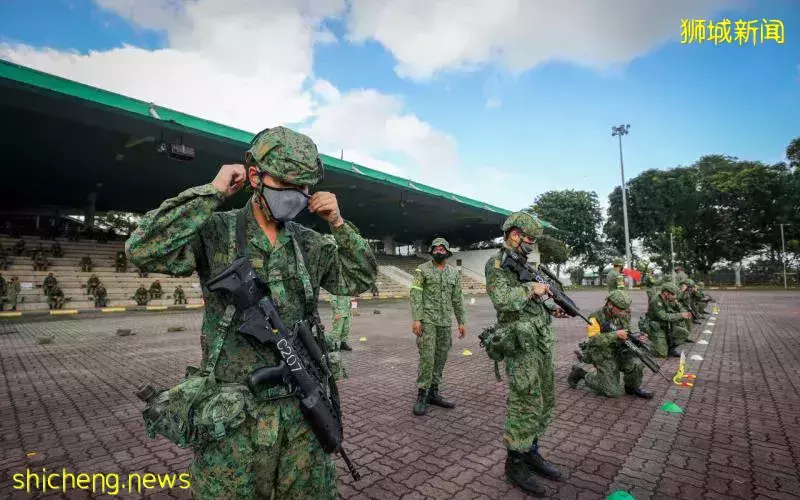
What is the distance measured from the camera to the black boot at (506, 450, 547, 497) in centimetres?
289

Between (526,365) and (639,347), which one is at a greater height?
(526,365)

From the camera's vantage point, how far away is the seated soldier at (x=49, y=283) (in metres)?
15.9

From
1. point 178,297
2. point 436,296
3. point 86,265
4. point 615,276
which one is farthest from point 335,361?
point 86,265

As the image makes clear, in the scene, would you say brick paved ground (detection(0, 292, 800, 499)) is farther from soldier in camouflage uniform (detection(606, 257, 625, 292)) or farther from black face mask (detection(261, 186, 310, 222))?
black face mask (detection(261, 186, 310, 222))

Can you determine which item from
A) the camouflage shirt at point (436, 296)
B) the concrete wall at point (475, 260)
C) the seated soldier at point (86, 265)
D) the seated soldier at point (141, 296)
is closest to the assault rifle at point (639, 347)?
the camouflage shirt at point (436, 296)

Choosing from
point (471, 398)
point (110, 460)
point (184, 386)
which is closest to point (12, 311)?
point (110, 460)

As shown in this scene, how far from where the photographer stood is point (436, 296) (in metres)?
4.96

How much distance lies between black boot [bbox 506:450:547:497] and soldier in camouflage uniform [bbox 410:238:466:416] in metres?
1.57

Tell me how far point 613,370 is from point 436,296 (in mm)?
2652

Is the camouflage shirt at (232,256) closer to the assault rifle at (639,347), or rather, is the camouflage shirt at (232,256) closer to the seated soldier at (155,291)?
the assault rifle at (639,347)

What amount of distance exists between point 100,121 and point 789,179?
54223 mm

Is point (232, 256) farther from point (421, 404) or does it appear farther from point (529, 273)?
point (421, 404)

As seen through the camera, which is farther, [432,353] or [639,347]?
[639,347]

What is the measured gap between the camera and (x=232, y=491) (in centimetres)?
156
